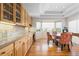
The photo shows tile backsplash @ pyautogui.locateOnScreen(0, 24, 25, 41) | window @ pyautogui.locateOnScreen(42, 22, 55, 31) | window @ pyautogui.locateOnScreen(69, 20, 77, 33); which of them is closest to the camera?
tile backsplash @ pyautogui.locateOnScreen(0, 24, 25, 41)

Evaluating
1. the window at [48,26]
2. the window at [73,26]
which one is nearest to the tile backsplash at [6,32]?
the window at [48,26]

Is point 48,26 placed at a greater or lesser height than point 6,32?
greater

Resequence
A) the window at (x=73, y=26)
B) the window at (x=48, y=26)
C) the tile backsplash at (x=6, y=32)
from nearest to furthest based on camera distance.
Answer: the tile backsplash at (x=6, y=32) < the window at (x=48, y=26) < the window at (x=73, y=26)

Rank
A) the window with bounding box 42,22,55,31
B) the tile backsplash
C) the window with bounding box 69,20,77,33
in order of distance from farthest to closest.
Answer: the window with bounding box 69,20,77,33, the window with bounding box 42,22,55,31, the tile backsplash

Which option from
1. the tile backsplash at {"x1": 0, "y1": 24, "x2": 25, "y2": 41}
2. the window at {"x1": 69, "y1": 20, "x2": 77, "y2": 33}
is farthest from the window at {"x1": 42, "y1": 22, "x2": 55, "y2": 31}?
the tile backsplash at {"x1": 0, "y1": 24, "x2": 25, "y2": 41}

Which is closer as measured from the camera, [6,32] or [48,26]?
[6,32]

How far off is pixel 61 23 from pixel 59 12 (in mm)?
761

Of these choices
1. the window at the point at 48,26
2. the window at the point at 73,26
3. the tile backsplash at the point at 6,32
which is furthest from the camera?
the window at the point at 73,26

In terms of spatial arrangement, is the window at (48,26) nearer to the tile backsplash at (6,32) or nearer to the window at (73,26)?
the window at (73,26)

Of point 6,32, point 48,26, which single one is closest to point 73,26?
point 48,26

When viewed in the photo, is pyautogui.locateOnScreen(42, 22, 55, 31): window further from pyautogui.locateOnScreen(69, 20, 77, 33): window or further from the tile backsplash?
the tile backsplash

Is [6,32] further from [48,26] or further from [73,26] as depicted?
[73,26]

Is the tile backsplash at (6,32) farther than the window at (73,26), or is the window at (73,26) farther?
the window at (73,26)

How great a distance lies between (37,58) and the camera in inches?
63.1
